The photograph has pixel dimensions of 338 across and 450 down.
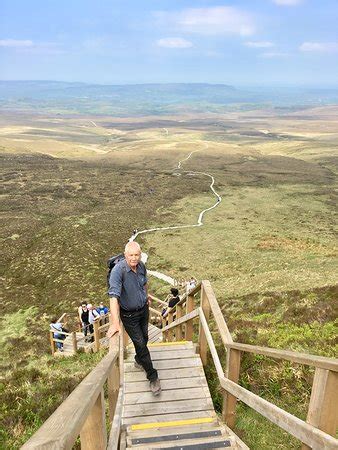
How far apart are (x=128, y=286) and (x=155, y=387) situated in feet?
6.88

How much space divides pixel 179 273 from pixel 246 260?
612 centimetres

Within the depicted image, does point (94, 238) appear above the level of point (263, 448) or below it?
below

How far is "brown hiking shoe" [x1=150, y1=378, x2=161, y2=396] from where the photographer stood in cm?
724

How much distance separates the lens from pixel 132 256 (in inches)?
258

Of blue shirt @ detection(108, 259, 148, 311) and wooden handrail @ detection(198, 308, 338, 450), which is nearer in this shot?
wooden handrail @ detection(198, 308, 338, 450)

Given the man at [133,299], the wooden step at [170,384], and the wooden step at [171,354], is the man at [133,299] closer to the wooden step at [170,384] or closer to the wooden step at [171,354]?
the wooden step at [170,384]

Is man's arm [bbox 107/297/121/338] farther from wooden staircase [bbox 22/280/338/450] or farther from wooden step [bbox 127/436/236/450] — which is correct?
wooden step [bbox 127/436/236/450]

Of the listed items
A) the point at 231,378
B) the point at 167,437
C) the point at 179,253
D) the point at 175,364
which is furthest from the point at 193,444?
the point at 179,253

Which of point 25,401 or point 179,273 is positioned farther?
point 179,273

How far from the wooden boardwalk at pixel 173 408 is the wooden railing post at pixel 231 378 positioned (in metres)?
0.25

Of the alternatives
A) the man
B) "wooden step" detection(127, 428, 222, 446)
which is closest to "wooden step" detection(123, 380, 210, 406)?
the man

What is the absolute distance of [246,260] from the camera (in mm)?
32969

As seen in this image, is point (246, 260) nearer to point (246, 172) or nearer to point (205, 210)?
point (205, 210)

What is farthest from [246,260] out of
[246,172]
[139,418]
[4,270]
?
[246,172]
